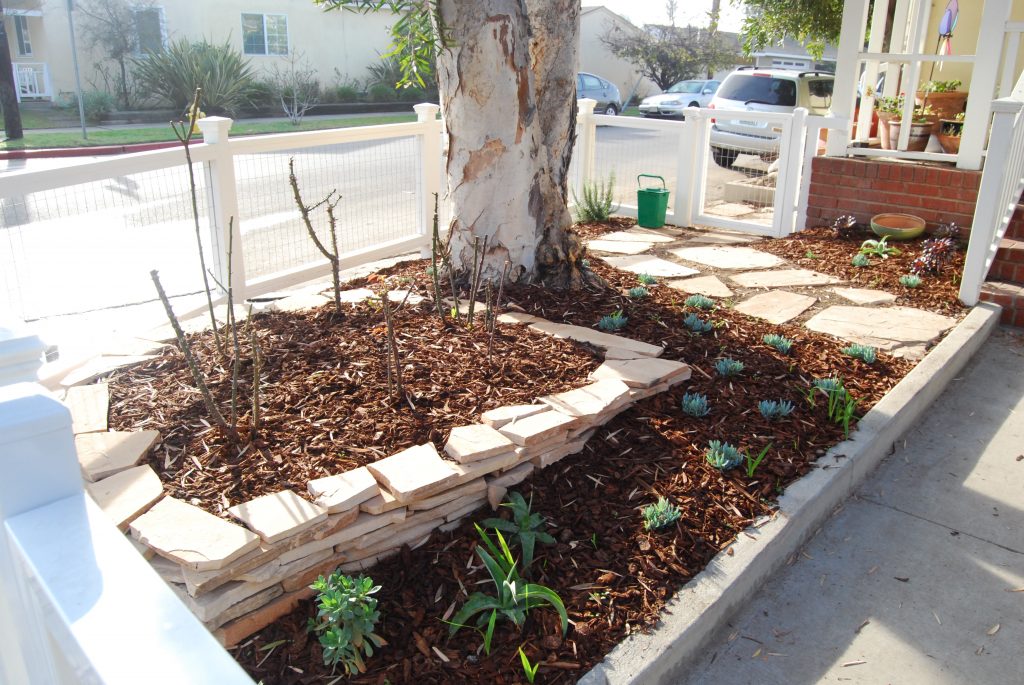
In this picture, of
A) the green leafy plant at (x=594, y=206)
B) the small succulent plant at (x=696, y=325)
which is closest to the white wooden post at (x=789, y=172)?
the green leafy plant at (x=594, y=206)

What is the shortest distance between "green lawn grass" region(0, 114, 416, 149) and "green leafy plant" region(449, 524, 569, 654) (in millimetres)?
16856

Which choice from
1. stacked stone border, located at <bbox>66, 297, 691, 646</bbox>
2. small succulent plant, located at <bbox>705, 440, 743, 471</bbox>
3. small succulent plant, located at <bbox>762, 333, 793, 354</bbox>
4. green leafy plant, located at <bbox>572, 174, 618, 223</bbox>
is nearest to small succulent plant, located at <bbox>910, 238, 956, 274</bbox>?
small succulent plant, located at <bbox>762, 333, 793, 354</bbox>

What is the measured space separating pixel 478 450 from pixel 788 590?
1.24 meters

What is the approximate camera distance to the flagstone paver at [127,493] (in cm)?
258

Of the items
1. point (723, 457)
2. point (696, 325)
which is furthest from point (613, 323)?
point (723, 457)

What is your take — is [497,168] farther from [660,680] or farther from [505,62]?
[660,680]

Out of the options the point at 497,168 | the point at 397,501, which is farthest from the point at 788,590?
the point at 497,168

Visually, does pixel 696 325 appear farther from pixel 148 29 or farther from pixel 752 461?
pixel 148 29

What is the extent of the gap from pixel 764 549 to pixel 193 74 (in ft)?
75.2

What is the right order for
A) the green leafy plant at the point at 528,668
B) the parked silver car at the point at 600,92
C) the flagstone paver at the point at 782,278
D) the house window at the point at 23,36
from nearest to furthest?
1. the green leafy plant at the point at 528,668
2. the flagstone paver at the point at 782,278
3. the house window at the point at 23,36
4. the parked silver car at the point at 600,92

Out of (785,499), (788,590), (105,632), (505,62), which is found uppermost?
(505,62)

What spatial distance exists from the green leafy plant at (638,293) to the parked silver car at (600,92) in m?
22.9

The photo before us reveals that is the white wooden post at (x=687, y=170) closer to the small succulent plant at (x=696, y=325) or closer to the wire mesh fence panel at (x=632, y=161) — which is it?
the wire mesh fence panel at (x=632, y=161)

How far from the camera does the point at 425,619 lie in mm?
2518
